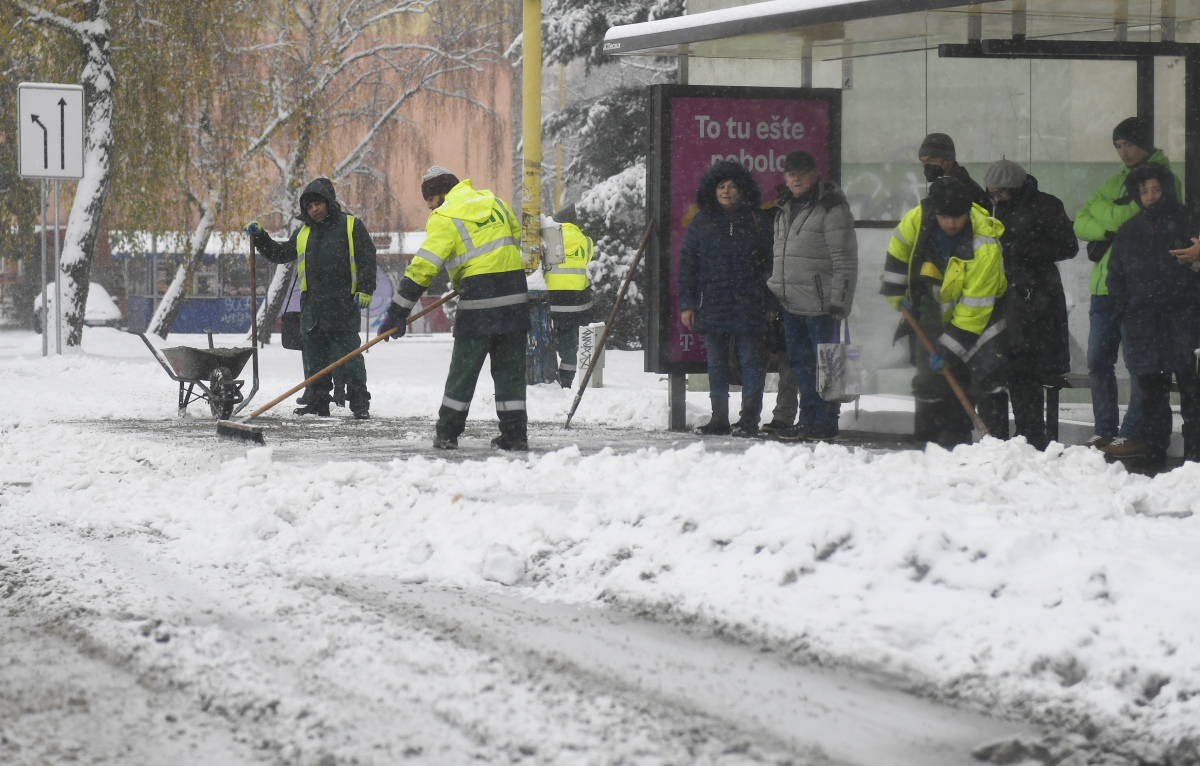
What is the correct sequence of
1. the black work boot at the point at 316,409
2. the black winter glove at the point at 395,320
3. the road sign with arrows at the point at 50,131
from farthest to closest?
1. the road sign with arrows at the point at 50,131
2. the black work boot at the point at 316,409
3. the black winter glove at the point at 395,320

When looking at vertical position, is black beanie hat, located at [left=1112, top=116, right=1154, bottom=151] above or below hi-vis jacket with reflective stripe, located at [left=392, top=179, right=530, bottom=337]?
above

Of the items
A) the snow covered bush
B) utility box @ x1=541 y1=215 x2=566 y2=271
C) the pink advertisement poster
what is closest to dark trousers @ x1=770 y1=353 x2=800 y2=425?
the pink advertisement poster

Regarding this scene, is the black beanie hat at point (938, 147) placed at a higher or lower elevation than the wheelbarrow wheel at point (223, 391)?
higher

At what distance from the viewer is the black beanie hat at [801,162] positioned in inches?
392

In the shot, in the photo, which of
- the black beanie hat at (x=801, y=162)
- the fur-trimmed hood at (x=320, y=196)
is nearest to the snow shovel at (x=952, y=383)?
the black beanie hat at (x=801, y=162)

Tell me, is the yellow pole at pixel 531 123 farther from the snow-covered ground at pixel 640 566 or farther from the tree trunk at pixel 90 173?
the tree trunk at pixel 90 173

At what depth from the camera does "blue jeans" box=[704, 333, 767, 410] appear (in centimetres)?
1040

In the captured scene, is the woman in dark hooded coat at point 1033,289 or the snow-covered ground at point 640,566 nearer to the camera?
the snow-covered ground at point 640,566

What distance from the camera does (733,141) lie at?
1082 centimetres

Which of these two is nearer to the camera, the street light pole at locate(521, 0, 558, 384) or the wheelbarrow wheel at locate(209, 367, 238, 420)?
the wheelbarrow wheel at locate(209, 367, 238, 420)

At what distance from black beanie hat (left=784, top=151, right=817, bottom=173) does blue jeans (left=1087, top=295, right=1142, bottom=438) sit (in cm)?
205

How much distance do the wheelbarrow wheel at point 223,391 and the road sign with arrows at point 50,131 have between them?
6.98 metres

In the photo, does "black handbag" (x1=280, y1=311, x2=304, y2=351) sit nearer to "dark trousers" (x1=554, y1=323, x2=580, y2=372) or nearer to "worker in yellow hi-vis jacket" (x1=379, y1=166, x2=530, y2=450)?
"dark trousers" (x1=554, y1=323, x2=580, y2=372)

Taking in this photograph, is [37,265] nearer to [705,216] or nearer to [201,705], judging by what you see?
[705,216]
